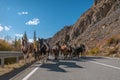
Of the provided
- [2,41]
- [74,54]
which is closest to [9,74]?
[2,41]

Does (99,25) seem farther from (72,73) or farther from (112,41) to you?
(72,73)

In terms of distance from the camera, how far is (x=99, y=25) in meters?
75.9

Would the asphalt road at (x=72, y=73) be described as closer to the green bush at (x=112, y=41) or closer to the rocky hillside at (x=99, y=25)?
the green bush at (x=112, y=41)

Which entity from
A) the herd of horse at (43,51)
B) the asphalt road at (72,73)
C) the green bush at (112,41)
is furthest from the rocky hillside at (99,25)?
the asphalt road at (72,73)

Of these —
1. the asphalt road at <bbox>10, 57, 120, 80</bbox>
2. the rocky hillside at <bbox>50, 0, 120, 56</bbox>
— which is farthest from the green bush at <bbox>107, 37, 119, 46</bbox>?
the asphalt road at <bbox>10, 57, 120, 80</bbox>

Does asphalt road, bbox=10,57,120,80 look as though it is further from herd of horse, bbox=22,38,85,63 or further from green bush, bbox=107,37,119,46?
green bush, bbox=107,37,119,46

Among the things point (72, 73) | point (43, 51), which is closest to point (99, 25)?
point (43, 51)

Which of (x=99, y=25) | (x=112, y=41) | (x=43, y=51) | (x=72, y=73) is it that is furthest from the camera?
(x=99, y=25)

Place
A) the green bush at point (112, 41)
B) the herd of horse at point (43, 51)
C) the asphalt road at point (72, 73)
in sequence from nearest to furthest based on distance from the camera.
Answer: the asphalt road at point (72, 73) < the herd of horse at point (43, 51) < the green bush at point (112, 41)

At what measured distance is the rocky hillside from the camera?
62469 millimetres

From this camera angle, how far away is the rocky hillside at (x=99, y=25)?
62.5 meters

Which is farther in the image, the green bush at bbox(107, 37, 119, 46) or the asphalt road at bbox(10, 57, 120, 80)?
the green bush at bbox(107, 37, 119, 46)

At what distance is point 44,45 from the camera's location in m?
29.9

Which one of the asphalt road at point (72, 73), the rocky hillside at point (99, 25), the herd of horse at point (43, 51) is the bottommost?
the asphalt road at point (72, 73)
